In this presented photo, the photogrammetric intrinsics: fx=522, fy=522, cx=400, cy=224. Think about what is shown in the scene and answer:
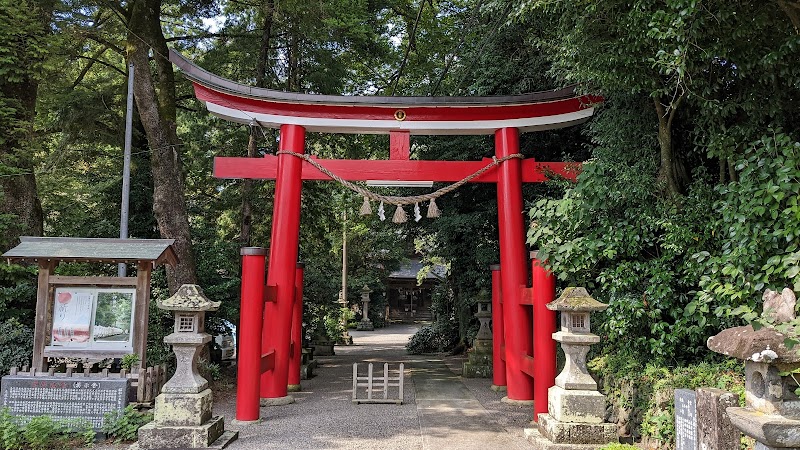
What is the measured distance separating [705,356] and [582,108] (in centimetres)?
459

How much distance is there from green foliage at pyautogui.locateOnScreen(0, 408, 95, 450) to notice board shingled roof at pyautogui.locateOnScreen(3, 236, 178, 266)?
85.5 inches

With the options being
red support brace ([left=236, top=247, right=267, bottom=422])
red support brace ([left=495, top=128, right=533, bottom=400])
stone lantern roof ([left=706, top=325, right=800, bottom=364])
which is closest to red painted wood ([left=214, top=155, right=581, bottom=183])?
red support brace ([left=495, top=128, right=533, bottom=400])

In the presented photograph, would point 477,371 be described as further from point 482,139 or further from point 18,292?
point 18,292

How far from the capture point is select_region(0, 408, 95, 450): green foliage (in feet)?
19.4

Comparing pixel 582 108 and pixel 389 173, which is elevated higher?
pixel 582 108

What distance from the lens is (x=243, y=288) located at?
736 centimetres

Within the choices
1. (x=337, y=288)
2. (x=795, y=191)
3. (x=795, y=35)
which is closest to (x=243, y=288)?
(x=795, y=191)

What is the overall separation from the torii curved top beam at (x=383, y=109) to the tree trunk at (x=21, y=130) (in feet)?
8.92

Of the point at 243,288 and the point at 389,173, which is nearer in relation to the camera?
the point at 243,288

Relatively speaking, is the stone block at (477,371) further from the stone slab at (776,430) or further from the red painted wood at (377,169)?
the stone slab at (776,430)

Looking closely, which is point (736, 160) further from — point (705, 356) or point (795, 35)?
point (705, 356)

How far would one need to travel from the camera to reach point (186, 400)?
6.03 metres

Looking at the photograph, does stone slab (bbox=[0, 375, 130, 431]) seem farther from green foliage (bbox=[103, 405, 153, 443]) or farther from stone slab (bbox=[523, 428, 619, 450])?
stone slab (bbox=[523, 428, 619, 450])

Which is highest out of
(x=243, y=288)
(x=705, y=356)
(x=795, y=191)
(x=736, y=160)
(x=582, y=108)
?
(x=582, y=108)
